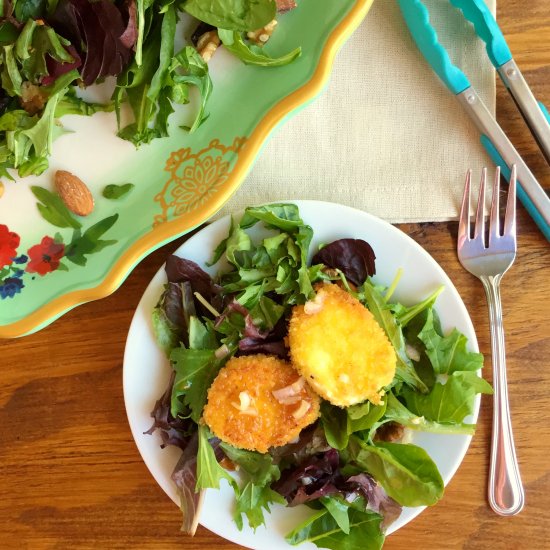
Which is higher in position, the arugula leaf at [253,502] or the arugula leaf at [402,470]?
the arugula leaf at [402,470]

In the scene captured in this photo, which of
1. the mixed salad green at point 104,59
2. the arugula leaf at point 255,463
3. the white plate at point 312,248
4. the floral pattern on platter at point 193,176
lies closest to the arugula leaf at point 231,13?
the mixed salad green at point 104,59

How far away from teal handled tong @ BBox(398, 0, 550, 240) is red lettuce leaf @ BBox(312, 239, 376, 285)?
0.26 meters

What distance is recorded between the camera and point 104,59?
0.83 meters

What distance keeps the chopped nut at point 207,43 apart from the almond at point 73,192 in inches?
10.3

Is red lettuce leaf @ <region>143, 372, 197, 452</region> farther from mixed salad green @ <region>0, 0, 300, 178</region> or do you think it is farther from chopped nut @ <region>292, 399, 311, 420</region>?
mixed salad green @ <region>0, 0, 300, 178</region>

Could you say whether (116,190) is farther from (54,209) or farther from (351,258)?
(351,258)

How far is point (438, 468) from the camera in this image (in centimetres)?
95

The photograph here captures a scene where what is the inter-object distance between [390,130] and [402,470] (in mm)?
515

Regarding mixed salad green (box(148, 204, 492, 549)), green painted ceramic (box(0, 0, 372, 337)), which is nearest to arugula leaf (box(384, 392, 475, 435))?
mixed salad green (box(148, 204, 492, 549))

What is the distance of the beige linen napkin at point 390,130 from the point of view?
3.19ft

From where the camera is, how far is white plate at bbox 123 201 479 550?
932 millimetres

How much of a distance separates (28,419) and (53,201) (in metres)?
0.39

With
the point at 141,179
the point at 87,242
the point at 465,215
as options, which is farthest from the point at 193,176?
the point at 465,215

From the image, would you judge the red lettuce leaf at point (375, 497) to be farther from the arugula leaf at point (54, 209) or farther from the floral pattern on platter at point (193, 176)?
the arugula leaf at point (54, 209)
